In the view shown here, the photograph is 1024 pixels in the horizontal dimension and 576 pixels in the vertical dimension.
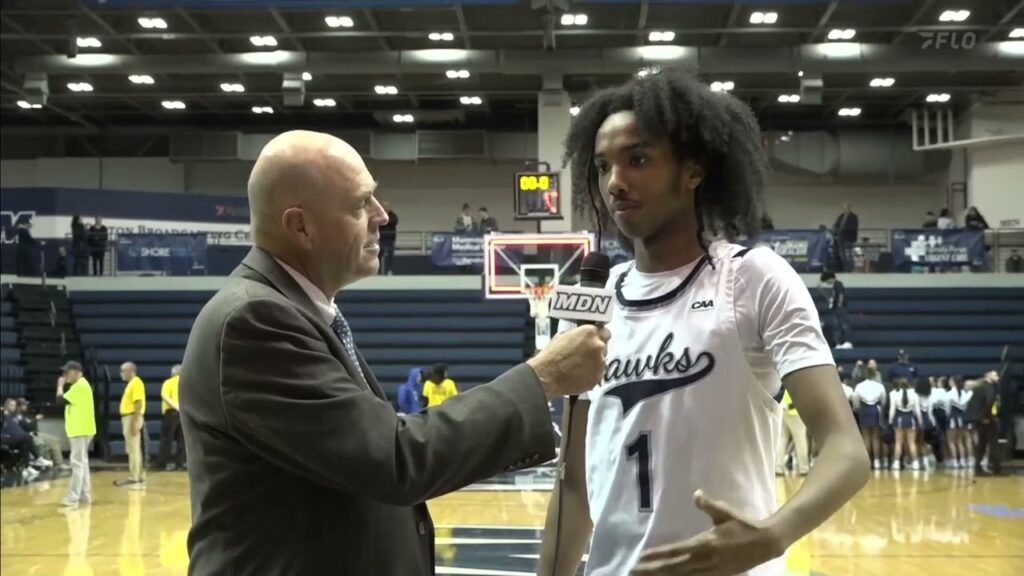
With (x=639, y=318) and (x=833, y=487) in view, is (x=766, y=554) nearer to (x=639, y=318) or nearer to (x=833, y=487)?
(x=833, y=487)

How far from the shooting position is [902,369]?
9.48 m

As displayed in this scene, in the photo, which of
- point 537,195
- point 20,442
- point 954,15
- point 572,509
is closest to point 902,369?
point 954,15

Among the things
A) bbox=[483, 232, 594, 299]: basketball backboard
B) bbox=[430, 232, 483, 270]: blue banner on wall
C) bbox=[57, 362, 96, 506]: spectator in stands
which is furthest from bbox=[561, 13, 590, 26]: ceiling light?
bbox=[57, 362, 96, 506]: spectator in stands

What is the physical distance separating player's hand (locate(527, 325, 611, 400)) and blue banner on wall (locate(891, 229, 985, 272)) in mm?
4298

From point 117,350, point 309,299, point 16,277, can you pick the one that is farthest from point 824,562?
point 16,277

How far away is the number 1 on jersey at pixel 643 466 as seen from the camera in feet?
6.23

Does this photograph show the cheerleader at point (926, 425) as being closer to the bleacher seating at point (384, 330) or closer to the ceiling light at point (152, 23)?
the bleacher seating at point (384, 330)

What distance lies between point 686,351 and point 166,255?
58.1ft

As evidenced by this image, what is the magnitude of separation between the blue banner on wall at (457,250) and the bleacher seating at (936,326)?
29.6ft

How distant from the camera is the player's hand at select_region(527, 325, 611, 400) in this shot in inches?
67.2

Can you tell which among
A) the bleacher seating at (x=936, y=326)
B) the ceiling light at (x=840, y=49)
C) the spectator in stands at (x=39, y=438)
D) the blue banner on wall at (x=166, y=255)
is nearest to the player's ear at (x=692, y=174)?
the bleacher seating at (x=936, y=326)

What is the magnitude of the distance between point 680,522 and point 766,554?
12.6 inches

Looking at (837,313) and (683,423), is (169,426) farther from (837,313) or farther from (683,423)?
(683,423)

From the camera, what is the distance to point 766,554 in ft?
5.08
